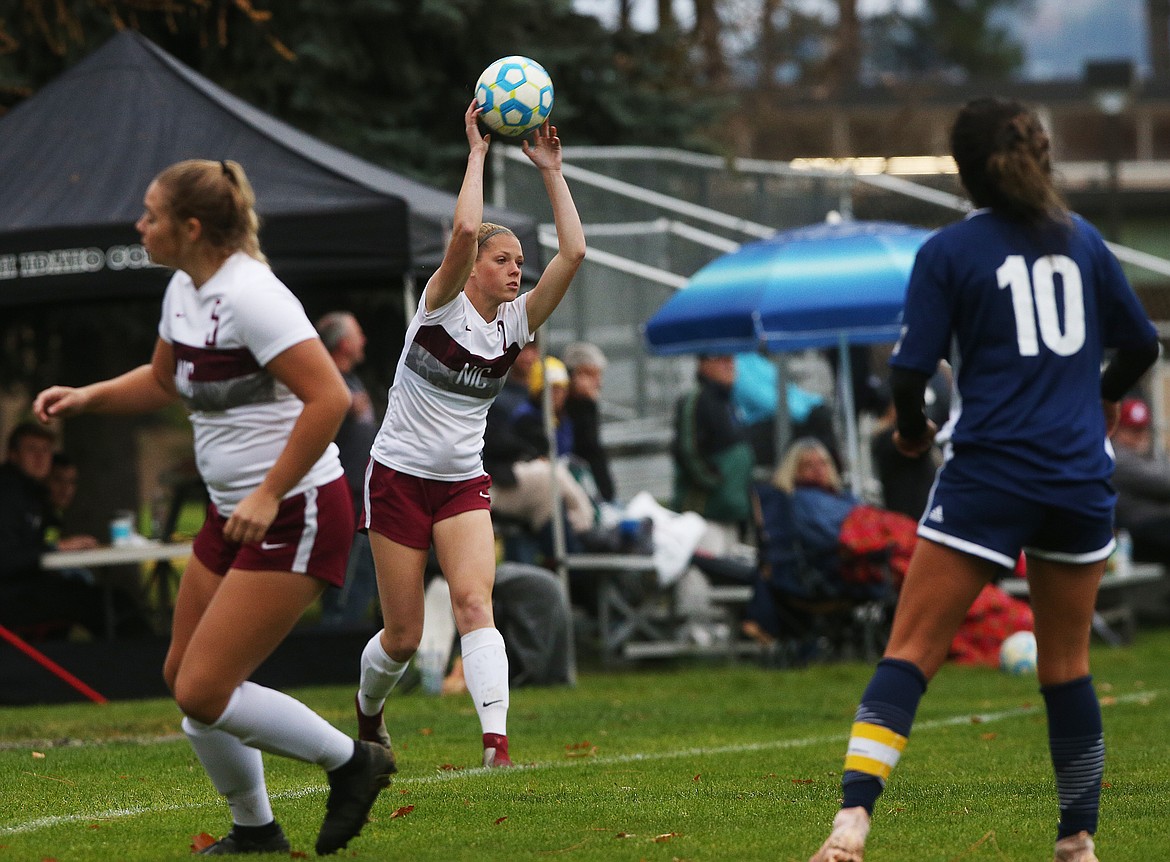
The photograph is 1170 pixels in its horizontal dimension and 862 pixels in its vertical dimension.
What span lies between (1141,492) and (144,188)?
9.25 metres

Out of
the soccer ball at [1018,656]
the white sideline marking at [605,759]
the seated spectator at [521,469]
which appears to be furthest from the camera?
the soccer ball at [1018,656]

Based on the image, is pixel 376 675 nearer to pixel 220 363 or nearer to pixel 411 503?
pixel 411 503

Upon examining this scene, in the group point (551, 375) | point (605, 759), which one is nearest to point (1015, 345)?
point (605, 759)

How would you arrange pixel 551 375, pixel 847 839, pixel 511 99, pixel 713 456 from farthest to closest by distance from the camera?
pixel 713 456 → pixel 551 375 → pixel 511 99 → pixel 847 839

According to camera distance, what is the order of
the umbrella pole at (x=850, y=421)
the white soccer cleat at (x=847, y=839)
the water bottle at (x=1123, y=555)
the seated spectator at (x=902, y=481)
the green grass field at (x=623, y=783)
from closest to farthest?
the white soccer cleat at (x=847, y=839) → the green grass field at (x=623, y=783) → the seated spectator at (x=902, y=481) → the umbrella pole at (x=850, y=421) → the water bottle at (x=1123, y=555)

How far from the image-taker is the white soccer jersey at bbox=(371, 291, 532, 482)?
659 cm

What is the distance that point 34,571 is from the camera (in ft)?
37.4

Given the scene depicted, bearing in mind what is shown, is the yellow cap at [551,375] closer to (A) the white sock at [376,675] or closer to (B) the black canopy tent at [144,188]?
(B) the black canopy tent at [144,188]

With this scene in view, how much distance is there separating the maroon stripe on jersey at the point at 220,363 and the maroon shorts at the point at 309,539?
0.35 meters

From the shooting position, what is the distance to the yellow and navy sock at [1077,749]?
461 cm

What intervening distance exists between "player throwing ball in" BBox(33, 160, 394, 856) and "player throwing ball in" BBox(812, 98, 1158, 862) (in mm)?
1391

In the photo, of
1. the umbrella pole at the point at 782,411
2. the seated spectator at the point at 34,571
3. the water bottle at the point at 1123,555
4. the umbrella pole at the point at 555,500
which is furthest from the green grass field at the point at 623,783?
the umbrella pole at the point at 782,411

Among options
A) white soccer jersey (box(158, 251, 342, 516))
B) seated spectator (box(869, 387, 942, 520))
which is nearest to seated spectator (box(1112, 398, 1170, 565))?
seated spectator (box(869, 387, 942, 520))

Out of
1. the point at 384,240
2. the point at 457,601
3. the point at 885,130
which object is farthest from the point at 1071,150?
the point at 457,601
